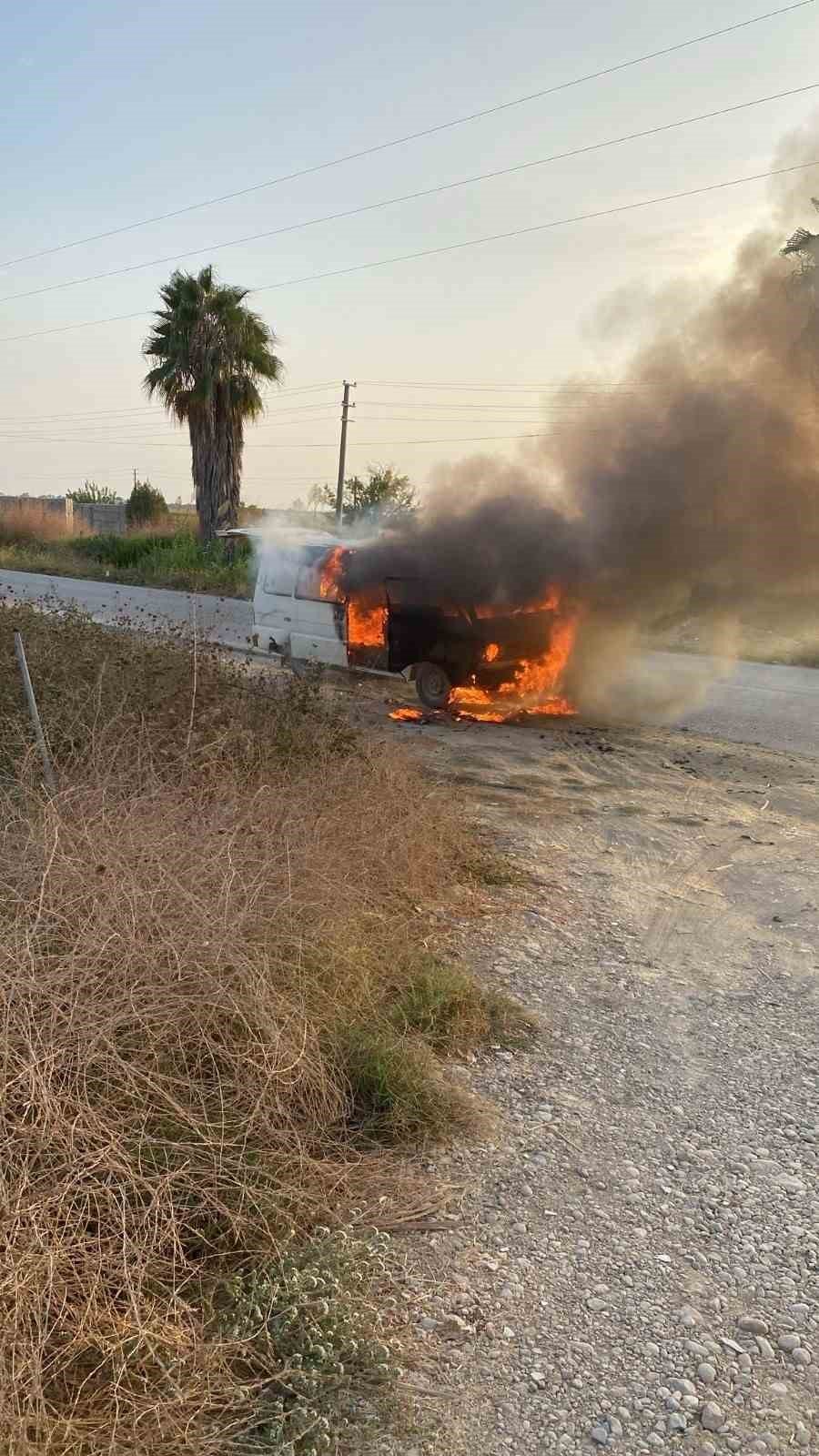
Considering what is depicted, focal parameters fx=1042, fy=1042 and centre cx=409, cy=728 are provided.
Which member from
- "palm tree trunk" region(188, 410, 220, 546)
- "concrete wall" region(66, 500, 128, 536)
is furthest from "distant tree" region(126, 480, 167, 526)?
"palm tree trunk" region(188, 410, 220, 546)

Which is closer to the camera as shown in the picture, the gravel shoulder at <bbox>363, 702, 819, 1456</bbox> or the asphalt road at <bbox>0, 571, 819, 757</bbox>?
the gravel shoulder at <bbox>363, 702, 819, 1456</bbox>

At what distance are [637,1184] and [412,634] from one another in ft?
25.3

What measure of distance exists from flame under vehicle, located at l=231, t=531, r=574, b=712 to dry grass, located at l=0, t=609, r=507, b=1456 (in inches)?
212

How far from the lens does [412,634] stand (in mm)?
10617

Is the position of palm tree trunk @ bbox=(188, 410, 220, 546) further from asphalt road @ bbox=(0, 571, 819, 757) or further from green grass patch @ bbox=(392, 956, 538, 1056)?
green grass patch @ bbox=(392, 956, 538, 1056)

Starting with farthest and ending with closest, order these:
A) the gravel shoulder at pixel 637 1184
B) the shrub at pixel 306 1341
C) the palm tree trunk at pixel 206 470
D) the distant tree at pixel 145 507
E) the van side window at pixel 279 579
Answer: the distant tree at pixel 145 507
the palm tree trunk at pixel 206 470
the van side window at pixel 279 579
the gravel shoulder at pixel 637 1184
the shrub at pixel 306 1341

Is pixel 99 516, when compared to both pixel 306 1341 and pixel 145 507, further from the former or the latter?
pixel 306 1341

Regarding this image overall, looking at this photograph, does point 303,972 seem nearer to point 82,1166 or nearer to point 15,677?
point 82,1166

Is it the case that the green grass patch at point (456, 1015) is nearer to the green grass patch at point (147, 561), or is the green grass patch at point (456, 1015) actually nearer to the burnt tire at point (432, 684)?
the burnt tire at point (432, 684)

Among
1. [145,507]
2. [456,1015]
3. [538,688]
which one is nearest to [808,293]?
[538,688]

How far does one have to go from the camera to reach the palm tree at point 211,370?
85.9ft

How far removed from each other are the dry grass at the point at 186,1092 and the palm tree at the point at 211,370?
22.8 meters

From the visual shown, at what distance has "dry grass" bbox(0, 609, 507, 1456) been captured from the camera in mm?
2338

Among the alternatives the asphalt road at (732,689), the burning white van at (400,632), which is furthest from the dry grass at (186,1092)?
the burning white van at (400,632)
